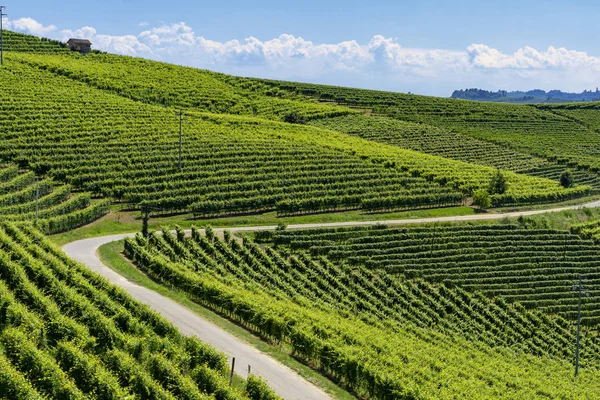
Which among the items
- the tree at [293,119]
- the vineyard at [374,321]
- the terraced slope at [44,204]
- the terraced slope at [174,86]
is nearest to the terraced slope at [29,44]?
the terraced slope at [174,86]

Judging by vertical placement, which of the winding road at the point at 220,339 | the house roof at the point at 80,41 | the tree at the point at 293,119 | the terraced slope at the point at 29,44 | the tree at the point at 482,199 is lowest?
the winding road at the point at 220,339

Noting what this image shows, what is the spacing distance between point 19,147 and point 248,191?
87.4 ft

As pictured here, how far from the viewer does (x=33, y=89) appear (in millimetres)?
99688

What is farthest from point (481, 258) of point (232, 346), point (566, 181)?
point (566, 181)

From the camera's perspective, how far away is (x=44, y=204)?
197ft

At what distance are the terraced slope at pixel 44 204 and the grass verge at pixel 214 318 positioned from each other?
6493 millimetres

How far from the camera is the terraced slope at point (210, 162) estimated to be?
231ft

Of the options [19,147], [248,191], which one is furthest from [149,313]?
[19,147]

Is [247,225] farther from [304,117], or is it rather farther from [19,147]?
[304,117]

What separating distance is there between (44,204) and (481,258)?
42412 millimetres

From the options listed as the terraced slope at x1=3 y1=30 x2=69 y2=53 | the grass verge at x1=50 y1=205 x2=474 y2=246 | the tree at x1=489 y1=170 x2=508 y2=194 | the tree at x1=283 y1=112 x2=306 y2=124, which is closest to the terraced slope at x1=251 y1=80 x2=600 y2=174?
the tree at x1=283 y1=112 x2=306 y2=124

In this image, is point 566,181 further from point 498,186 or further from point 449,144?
point 449,144

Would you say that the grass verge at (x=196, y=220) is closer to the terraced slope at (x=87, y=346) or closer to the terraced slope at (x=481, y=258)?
the terraced slope at (x=481, y=258)

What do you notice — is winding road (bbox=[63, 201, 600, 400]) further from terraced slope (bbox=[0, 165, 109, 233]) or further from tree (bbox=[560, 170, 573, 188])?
tree (bbox=[560, 170, 573, 188])
